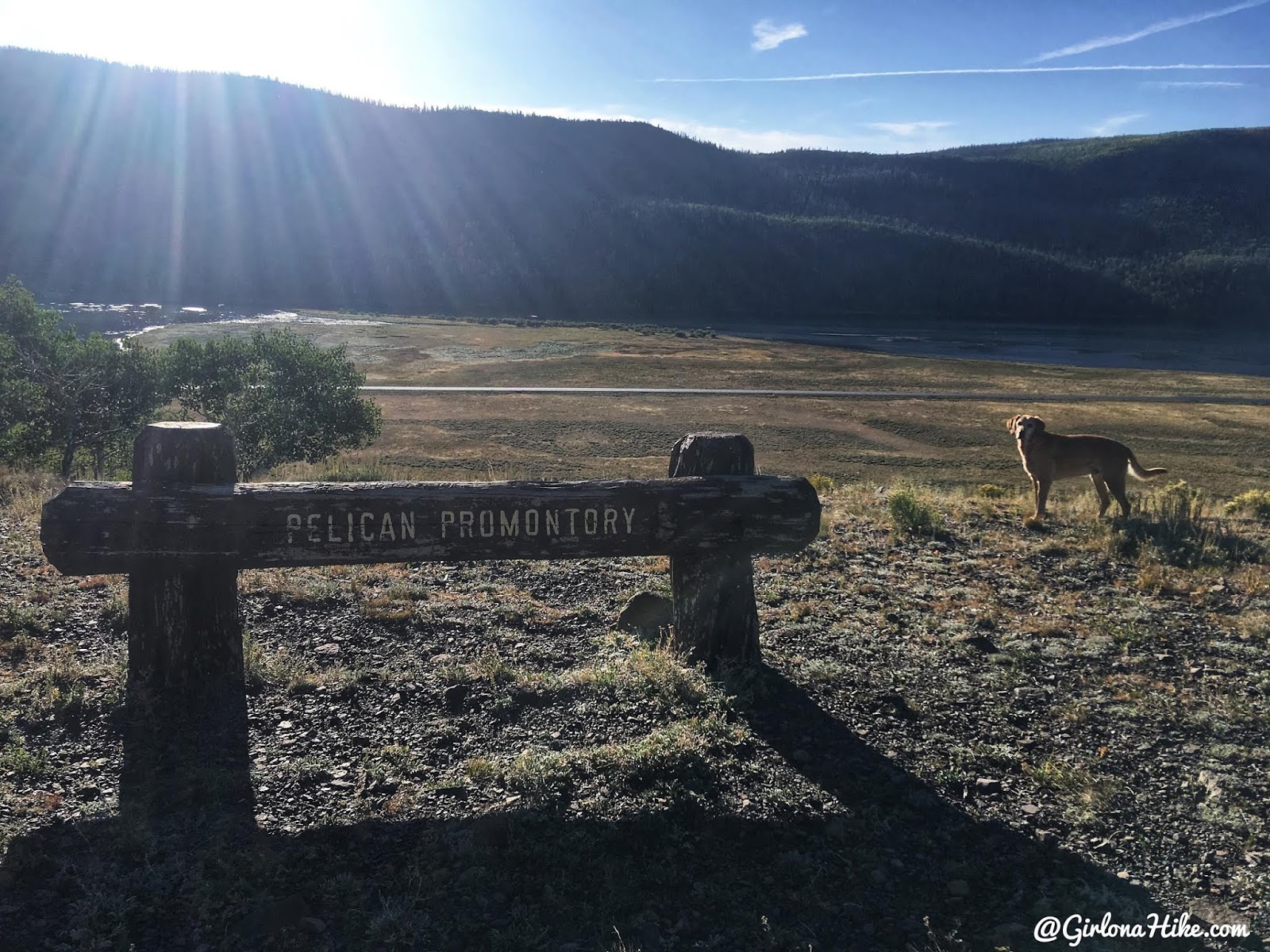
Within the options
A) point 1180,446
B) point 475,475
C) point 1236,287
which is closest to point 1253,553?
point 475,475

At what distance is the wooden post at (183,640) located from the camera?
4.04 m

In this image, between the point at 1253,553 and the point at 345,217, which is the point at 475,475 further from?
the point at 345,217

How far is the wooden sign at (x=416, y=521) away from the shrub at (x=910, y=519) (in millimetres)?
4277

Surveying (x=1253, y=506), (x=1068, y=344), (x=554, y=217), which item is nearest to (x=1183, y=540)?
(x=1253, y=506)

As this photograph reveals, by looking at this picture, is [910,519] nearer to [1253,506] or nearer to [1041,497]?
[1041,497]

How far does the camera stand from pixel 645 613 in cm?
578

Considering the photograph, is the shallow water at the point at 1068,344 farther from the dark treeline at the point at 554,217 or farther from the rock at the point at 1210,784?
the rock at the point at 1210,784

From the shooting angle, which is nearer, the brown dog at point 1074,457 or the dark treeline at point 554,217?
the brown dog at point 1074,457

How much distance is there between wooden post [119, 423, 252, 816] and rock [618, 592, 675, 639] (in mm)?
2297

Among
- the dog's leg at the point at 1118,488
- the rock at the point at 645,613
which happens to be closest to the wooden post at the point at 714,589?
the rock at the point at 645,613

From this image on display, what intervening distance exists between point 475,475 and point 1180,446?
27.0 m

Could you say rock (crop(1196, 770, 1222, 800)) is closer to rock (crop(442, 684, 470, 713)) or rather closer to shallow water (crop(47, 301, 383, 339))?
rock (crop(442, 684, 470, 713))

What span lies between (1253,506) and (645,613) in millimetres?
9145

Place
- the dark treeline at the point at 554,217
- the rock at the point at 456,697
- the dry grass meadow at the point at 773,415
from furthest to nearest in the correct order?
the dark treeline at the point at 554,217 < the dry grass meadow at the point at 773,415 < the rock at the point at 456,697
